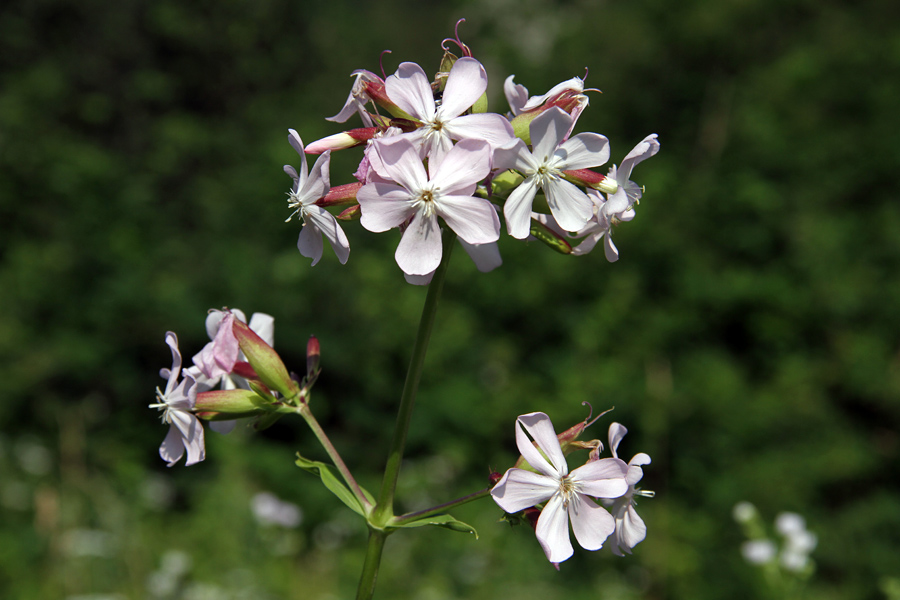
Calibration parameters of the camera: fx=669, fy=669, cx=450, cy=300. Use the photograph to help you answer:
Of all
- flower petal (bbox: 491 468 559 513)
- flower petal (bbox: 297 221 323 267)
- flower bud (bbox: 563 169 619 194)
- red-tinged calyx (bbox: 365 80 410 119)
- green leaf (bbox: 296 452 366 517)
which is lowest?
green leaf (bbox: 296 452 366 517)

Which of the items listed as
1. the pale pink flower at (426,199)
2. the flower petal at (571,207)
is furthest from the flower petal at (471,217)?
the flower petal at (571,207)

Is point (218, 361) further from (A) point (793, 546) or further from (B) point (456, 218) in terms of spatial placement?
(A) point (793, 546)

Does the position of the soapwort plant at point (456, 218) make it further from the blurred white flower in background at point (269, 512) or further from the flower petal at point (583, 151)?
the blurred white flower in background at point (269, 512)

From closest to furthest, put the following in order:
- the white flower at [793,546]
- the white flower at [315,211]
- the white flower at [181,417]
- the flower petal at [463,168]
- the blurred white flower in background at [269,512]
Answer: the flower petal at [463,168], the white flower at [315,211], the white flower at [181,417], the white flower at [793,546], the blurred white flower in background at [269,512]

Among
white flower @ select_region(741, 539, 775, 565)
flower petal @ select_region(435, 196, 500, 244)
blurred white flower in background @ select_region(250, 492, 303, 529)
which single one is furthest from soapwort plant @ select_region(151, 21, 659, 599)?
blurred white flower in background @ select_region(250, 492, 303, 529)

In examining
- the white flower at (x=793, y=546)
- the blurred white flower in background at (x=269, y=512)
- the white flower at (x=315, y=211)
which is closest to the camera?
the white flower at (x=315, y=211)

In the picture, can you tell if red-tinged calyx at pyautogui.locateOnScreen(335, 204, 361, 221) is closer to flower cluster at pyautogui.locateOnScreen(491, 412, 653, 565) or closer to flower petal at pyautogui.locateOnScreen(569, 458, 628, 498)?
flower cluster at pyautogui.locateOnScreen(491, 412, 653, 565)

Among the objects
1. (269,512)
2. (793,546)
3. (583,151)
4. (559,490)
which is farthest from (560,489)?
(269,512)

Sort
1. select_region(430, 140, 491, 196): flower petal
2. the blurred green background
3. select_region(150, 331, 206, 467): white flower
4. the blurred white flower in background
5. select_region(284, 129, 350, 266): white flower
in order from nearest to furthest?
select_region(430, 140, 491, 196): flower petal
select_region(284, 129, 350, 266): white flower
select_region(150, 331, 206, 467): white flower
the blurred white flower in background
the blurred green background
